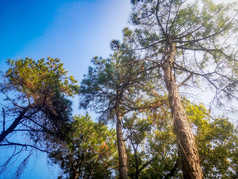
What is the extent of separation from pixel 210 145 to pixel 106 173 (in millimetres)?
7580

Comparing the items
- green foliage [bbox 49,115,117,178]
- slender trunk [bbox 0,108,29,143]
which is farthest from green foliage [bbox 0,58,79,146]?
green foliage [bbox 49,115,117,178]

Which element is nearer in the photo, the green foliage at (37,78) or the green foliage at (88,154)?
the green foliage at (37,78)

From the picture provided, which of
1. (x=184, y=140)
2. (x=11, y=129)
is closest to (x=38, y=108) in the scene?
(x=11, y=129)

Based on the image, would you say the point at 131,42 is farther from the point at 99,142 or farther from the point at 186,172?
the point at 99,142

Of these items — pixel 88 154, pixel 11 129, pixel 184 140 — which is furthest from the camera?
pixel 88 154

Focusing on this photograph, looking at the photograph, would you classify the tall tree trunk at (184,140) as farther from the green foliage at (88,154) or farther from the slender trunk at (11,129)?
the green foliage at (88,154)

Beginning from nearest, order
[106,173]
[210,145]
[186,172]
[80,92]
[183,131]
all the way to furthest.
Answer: [186,172] → [183,131] → [80,92] → [210,145] → [106,173]

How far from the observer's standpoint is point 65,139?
516 cm

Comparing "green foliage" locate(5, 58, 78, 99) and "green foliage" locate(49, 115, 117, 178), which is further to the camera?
"green foliage" locate(49, 115, 117, 178)

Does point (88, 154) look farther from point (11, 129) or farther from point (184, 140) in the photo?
point (184, 140)

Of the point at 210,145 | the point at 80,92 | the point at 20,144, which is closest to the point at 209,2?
the point at 80,92

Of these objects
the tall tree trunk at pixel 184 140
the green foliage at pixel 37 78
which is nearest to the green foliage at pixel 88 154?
the green foliage at pixel 37 78

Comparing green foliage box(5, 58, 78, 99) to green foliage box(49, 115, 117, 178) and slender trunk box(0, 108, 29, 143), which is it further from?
green foliage box(49, 115, 117, 178)

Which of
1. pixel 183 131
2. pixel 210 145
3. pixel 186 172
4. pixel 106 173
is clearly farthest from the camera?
pixel 106 173
